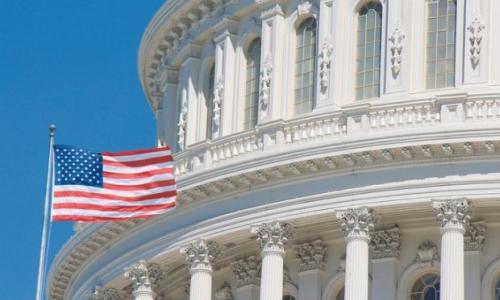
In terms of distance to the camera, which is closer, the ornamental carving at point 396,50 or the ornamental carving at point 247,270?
the ornamental carving at point 396,50

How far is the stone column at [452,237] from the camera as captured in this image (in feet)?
201

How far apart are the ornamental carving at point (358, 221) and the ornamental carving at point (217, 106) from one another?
276 inches

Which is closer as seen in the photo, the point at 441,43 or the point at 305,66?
the point at 441,43

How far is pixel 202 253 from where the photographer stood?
218ft

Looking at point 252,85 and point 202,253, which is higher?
point 252,85

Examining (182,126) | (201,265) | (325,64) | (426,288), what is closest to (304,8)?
(325,64)

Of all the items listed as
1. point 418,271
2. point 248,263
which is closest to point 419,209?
point 418,271

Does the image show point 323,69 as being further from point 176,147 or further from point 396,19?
point 176,147

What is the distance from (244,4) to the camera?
229 ft

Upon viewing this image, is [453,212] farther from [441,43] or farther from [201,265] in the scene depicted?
[201,265]

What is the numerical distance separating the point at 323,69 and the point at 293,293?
5.92 m

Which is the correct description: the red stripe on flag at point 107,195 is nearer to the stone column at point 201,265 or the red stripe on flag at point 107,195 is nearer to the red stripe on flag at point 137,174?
the red stripe on flag at point 137,174

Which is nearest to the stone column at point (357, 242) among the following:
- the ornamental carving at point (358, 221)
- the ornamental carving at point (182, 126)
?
the ornamental carving at point (358, 221)

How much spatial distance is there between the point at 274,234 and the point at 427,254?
3898mm
